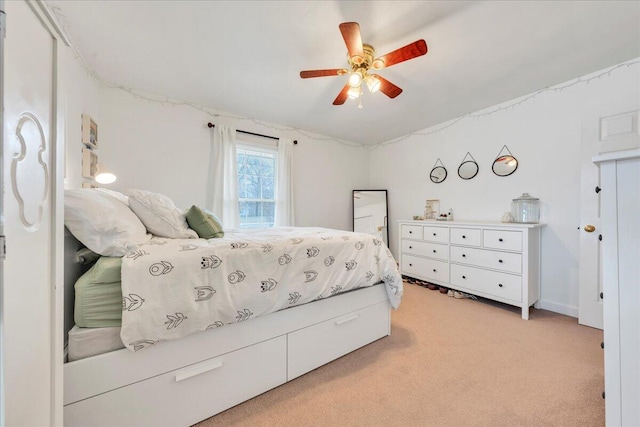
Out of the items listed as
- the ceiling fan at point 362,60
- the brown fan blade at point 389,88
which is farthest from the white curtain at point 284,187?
the brown fan blade at point 389,88

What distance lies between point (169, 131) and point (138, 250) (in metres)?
2.29

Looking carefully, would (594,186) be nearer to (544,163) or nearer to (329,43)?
(544,163)

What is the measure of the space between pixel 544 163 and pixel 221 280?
3416mm

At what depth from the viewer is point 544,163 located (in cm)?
268

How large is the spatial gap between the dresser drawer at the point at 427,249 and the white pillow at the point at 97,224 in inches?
124

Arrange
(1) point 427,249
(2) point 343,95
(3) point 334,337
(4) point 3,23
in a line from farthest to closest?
1. (1) point 427,249
2. (2) point 343,95
3. (3) point 334,337
4. (4) point 3,23

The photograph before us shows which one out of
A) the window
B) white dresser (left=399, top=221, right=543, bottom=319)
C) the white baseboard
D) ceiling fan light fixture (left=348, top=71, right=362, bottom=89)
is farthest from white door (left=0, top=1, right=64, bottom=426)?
the white baseboard

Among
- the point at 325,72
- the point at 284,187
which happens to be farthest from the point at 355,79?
the point at 284,187

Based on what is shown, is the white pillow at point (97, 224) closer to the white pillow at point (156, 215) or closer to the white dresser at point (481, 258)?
the white pillow at point (156, 215)

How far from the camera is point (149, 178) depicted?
2799 mm

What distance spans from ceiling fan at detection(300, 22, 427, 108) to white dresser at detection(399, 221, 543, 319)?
1826mm

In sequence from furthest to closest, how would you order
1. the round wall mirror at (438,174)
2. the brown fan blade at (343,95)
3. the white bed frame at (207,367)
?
the round wall mirror at (438,174) < the brown fan blade at (343,95) < the white bed frame at (207,367)

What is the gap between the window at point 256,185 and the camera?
3459 mm

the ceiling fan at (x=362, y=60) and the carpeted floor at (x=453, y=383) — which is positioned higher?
the ceiling fan at (x=362, y=60)
